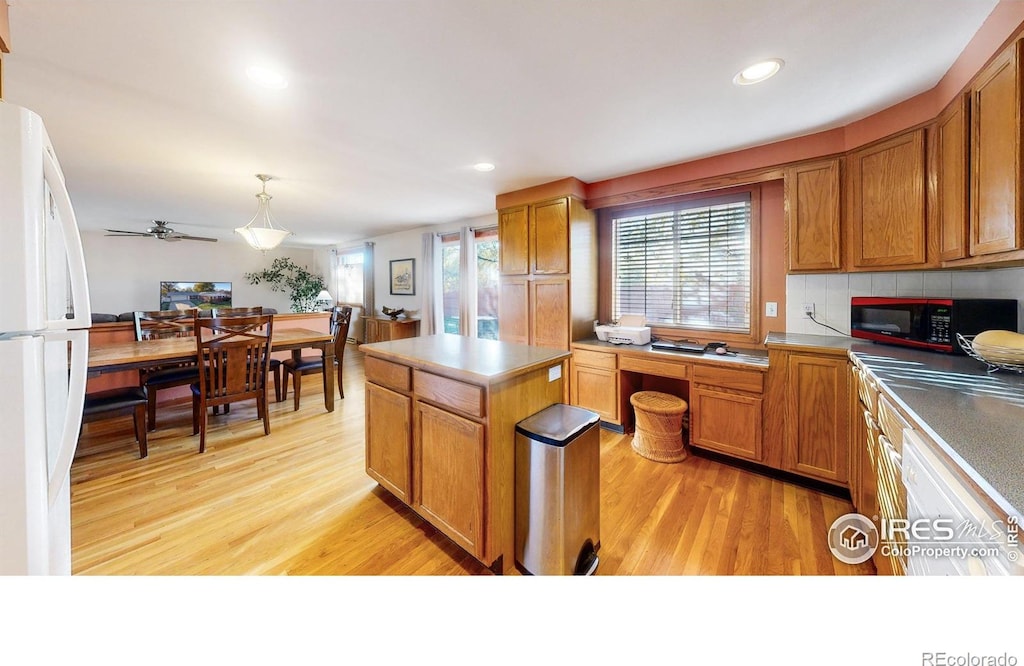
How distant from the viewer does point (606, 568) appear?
1.62 m

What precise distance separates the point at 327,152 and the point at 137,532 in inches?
105

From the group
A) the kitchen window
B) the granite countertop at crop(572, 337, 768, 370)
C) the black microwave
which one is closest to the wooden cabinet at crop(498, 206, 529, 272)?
the kitchen window

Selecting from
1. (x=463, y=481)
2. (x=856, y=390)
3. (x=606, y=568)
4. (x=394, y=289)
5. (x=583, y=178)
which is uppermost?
(x=583, y=178)

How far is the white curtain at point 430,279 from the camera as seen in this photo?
566cm

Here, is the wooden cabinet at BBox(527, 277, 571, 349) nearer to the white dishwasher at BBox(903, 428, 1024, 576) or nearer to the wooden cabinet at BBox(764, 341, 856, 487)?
the wooden cabinet at BBox(764, 341, 856, 487)

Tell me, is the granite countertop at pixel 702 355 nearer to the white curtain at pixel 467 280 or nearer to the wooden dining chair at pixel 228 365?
the white curtain at pixel 467 280

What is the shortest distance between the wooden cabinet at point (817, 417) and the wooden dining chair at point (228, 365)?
3.94 m

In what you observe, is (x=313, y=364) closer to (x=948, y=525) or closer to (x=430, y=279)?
(x=430, y=279)

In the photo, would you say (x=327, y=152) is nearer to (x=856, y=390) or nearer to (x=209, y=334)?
(x=209, y=334)

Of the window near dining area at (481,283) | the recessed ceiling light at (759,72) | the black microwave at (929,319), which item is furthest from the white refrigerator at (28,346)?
the window near dining area at (481,283)

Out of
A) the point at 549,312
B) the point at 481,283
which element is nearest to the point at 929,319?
the point at 549,312
